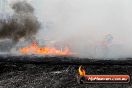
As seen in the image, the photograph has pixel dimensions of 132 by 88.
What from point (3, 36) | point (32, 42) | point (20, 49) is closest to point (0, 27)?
point (3, 36)

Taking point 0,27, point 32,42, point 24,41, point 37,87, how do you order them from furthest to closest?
point 32,42 < point 24,41 < point 0,27 < point 37,87

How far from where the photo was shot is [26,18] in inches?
5138

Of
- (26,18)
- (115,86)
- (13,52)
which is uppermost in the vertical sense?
(26,18)

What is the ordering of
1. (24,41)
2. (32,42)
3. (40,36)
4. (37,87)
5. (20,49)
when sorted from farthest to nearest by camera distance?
(40,36)
(20,49)
(32,42)
(24,41)
(37,87)

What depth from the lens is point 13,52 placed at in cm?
17700

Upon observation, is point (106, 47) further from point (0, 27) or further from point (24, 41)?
point (0, 27)

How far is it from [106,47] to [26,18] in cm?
7347

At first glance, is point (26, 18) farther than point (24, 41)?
No

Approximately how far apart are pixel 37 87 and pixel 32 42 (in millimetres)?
93579

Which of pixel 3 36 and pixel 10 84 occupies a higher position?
pixel 3 36

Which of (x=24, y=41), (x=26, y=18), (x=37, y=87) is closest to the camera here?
(x=37, y=87)

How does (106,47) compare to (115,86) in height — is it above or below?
above

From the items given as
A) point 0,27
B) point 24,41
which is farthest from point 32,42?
point 0,27

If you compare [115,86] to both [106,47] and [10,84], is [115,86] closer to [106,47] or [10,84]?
[10,84]
